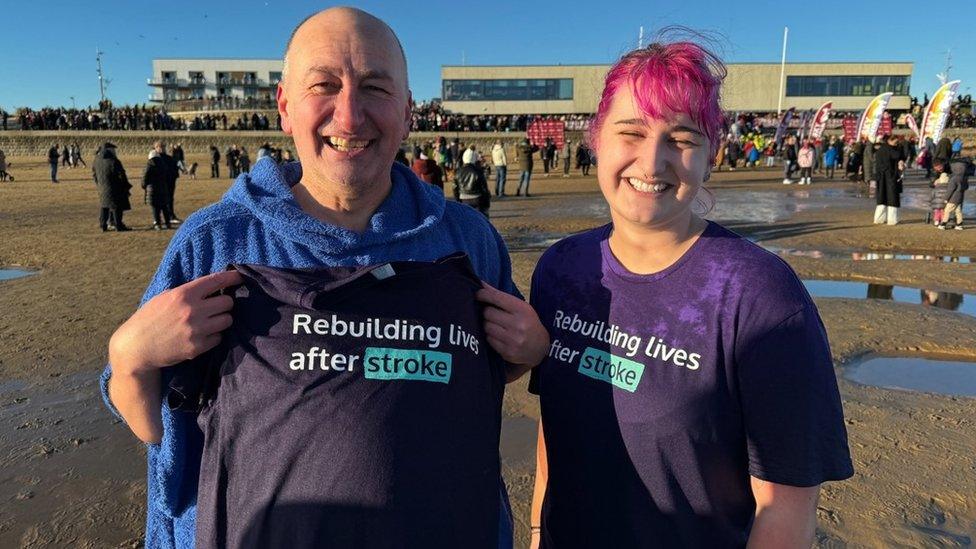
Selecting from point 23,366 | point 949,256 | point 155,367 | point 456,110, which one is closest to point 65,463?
point 23,366

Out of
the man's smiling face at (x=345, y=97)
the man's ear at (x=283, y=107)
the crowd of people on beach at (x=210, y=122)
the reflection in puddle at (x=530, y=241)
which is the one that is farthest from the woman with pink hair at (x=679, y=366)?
the crowd of people on beach at (x=210, y=122)

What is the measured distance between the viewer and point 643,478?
170cm

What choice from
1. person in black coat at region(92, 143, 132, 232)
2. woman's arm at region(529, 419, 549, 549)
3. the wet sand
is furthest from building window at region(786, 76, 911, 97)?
woman's arm at region(529, 419, 549, 549)

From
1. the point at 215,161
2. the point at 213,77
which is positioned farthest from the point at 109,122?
the point at 213,77

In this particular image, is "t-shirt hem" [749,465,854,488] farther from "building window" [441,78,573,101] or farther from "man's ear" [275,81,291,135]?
"building window" [441,78,573,101]

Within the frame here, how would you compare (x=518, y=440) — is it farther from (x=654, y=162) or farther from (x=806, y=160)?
(x=806, y=160)

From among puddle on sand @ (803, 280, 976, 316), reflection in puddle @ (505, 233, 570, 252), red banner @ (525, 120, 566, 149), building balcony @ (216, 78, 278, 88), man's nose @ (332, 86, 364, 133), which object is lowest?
puddle on sand @ (803, 280, 976, 316)

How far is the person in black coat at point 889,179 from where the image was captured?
42.8 ft

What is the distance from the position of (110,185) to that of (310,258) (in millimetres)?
13703

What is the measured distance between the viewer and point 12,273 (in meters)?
9.93

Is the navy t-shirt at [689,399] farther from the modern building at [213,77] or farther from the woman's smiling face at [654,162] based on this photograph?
the modern building at [213,77]

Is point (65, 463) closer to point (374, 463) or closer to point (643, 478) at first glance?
point (374, 463)

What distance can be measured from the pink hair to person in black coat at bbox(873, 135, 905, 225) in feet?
44.9

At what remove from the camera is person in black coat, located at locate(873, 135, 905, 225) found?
13055mm
